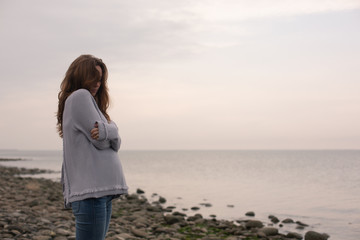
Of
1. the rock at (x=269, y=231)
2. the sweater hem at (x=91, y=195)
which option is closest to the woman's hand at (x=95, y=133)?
the sweater hem at (x=91, y=195)

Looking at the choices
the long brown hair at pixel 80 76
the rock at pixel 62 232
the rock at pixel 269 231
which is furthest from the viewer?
the rock at pixel 269 231

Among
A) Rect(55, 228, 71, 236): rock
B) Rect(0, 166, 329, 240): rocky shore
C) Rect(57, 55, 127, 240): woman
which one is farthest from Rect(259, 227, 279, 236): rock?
Rect(57, 55, 127, 240): woman

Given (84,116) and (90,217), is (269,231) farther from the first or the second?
(84,116)

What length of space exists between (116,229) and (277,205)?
13655mm

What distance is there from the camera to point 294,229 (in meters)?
13.9

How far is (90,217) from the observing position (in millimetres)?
2830

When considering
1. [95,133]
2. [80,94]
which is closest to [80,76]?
[80,94]

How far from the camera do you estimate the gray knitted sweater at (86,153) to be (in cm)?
290

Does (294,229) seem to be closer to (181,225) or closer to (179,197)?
(181,225)

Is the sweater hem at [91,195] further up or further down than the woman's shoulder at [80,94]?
further down

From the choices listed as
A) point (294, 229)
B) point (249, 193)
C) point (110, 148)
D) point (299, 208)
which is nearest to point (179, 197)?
point (249, 193)

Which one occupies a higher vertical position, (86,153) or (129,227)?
(86,153)

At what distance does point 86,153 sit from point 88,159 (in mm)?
53

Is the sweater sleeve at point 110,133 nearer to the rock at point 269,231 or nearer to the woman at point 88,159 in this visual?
the woman at point 88,159
